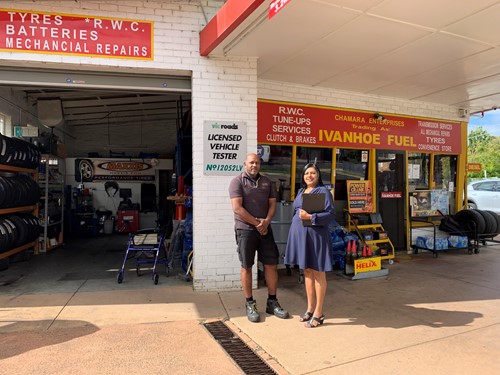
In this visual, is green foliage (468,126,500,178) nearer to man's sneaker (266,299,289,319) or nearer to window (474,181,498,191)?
window (474,181,498,191)

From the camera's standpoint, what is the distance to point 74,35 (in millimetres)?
4656

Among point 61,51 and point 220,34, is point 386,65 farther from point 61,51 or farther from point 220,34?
point 61,51

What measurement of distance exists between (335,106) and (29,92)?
6.63 meters

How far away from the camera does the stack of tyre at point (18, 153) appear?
6.48 m

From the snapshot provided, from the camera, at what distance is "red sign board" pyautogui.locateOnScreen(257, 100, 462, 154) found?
6520mm

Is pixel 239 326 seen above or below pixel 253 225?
below

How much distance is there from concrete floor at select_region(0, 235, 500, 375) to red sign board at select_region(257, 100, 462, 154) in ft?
8.10

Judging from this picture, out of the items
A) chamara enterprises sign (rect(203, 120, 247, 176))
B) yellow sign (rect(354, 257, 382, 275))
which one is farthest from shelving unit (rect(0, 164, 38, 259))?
yellow sign (rect(354, 257, 382, 275))

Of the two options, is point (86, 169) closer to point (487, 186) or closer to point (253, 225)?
point (253, 225)

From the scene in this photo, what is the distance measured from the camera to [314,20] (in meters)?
4.17

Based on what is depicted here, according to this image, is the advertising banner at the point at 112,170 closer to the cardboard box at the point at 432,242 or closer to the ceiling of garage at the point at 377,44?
the ceiling of garage at the point at 377,44

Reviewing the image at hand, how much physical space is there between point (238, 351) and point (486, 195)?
1430cm

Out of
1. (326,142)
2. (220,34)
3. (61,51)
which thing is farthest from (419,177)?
(61,51)

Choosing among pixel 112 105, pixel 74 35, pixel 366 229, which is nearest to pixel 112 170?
pixel 112 105
